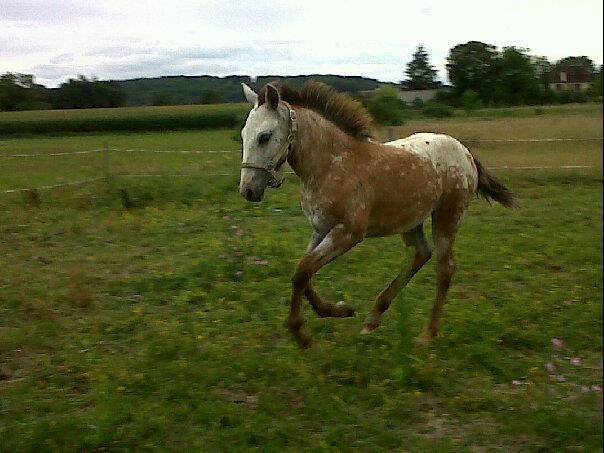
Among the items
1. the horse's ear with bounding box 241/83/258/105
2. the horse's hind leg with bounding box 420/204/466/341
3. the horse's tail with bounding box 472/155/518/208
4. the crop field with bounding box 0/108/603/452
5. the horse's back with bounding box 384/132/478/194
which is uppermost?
the horse's ear with bounding box 241/83/258/105

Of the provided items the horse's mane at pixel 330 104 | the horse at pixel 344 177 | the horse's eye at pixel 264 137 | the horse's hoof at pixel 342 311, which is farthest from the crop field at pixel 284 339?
the horse's eye at pixel 264 137

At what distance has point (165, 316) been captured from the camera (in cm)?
482

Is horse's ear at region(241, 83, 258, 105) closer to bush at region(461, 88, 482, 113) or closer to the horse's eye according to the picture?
the horse's eye

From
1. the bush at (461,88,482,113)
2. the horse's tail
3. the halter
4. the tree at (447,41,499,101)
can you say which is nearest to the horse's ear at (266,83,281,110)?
the halter

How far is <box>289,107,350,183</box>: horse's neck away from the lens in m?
3.84

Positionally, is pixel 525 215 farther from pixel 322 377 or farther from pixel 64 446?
pixel 64 446

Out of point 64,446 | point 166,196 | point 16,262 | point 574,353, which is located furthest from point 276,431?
point 166,196

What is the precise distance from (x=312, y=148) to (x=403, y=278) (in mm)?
1237

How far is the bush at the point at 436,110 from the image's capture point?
718cm

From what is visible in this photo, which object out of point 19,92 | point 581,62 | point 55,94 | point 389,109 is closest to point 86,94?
point 55,94

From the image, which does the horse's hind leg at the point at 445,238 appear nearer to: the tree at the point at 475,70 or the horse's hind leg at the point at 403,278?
the horse's hind leg at the point at 403,278

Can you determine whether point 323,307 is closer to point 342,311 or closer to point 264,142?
point 342,311

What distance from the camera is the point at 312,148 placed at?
3857mm

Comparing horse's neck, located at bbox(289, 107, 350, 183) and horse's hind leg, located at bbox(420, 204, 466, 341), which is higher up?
horse's neck, located at bbox(289, 107, 350, 183)
